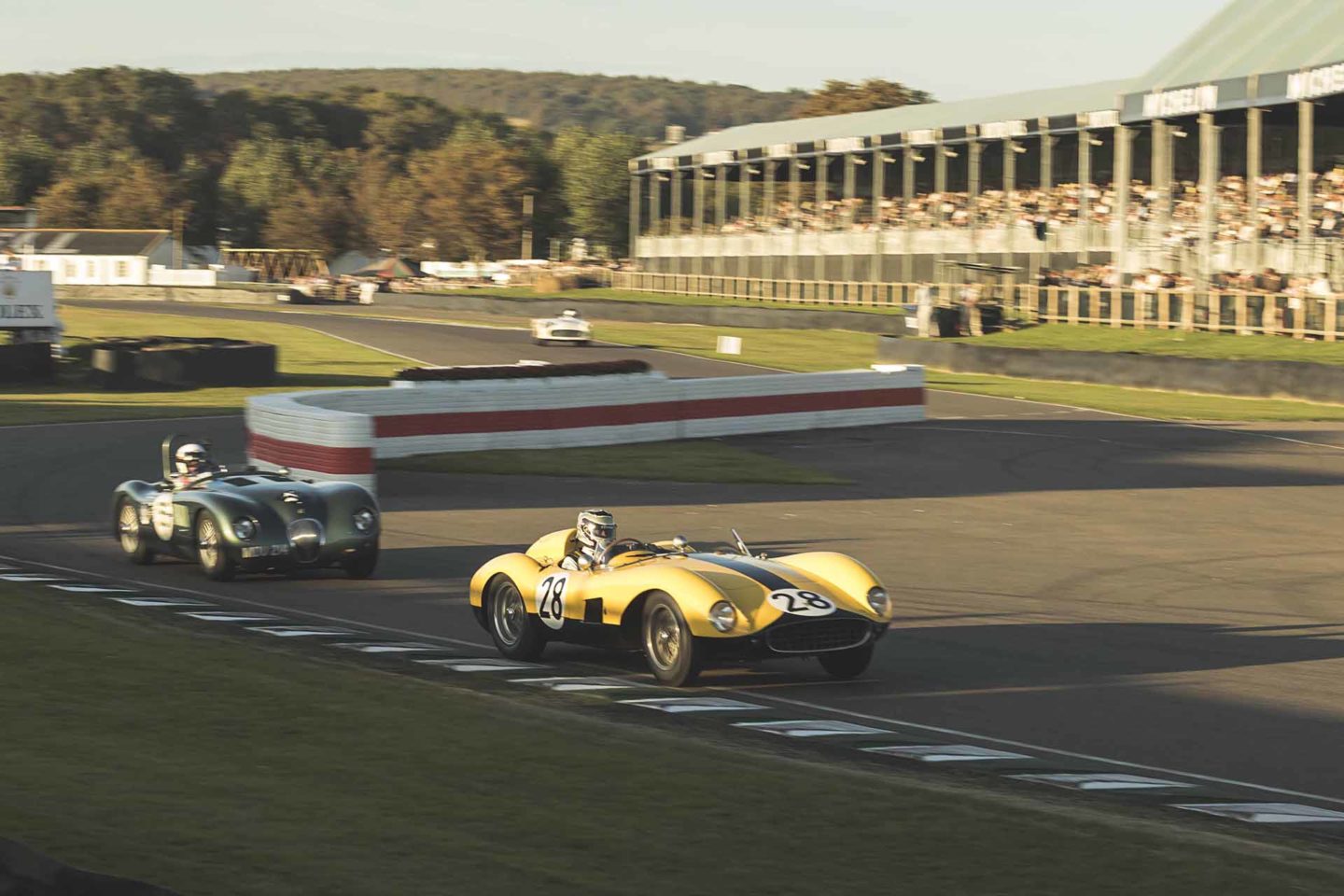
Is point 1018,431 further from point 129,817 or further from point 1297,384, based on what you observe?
point 129,817

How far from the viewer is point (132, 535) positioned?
16484 mm

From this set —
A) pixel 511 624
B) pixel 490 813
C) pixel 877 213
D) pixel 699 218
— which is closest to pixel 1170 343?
pixel 877 213

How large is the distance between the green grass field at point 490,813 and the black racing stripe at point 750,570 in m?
1.72

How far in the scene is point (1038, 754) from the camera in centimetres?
911

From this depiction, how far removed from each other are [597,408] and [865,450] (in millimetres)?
4016

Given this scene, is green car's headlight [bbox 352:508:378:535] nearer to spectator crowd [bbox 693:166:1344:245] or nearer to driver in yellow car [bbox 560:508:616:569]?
driver in yellow car [bbox 560:508:616:569]

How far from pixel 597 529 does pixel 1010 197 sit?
55.6 meters

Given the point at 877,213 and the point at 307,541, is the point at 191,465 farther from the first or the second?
the point at 877,213

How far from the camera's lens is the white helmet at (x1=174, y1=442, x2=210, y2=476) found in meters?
16.4

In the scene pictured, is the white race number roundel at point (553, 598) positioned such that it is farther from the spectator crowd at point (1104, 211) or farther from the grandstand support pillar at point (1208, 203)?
the grandstand support pillar at point (1208, 203)

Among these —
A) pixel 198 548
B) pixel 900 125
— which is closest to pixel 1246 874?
pixel 198 548

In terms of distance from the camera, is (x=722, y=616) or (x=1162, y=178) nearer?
(x=722, y=616)

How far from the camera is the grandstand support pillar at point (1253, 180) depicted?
4525cm

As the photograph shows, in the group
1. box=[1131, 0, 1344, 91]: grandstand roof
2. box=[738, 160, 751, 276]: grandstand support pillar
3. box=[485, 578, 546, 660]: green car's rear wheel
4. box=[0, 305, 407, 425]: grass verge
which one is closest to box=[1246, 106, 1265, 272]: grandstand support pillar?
box=[1131, 0, 1344, 91]: grandstand roof
